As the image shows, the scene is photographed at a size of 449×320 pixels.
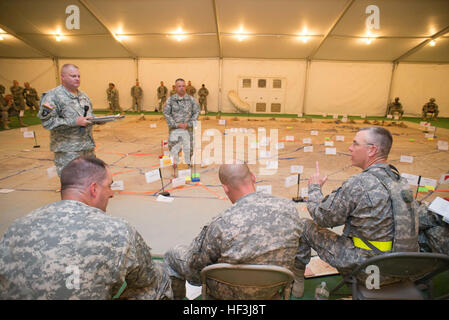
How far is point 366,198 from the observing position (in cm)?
148

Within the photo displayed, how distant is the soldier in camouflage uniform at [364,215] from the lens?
1455 mm

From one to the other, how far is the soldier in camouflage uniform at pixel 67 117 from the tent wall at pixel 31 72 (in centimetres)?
1609

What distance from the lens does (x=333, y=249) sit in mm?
1688

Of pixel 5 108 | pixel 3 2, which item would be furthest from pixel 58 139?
pixel 3 2

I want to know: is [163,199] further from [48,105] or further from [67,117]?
[48,105]

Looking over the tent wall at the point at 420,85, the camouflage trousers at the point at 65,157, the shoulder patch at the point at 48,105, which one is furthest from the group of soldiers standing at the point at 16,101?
the tent wall at the point at 420,85

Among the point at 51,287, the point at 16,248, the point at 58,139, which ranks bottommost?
the point at 51,287

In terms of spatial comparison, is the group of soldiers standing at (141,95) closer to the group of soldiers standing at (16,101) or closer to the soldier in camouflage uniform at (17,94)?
the group of soldiers standing at (16,101)

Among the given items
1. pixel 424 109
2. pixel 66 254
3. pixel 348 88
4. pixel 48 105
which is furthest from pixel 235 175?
pixel 348 88

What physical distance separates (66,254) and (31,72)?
19.7m

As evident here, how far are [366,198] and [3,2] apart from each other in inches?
571
